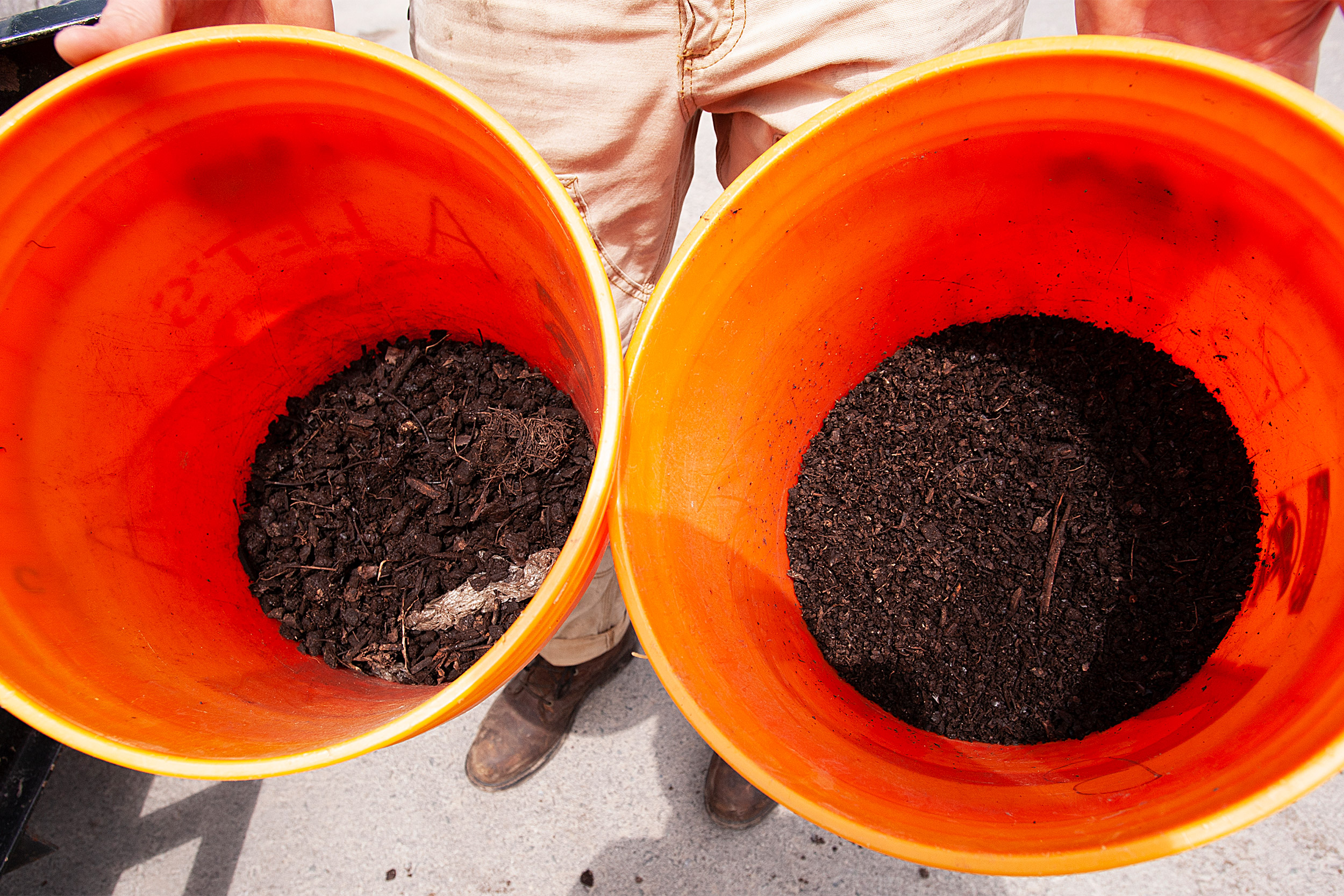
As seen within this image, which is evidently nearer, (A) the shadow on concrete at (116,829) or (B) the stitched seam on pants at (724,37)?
(B) the stitched seam on pants at (724,37)

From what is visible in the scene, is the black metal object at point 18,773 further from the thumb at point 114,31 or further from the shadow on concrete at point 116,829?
the thumb at point 114,31

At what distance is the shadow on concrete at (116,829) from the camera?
1245mm

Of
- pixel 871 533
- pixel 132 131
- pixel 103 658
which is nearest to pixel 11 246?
pixel 132 131

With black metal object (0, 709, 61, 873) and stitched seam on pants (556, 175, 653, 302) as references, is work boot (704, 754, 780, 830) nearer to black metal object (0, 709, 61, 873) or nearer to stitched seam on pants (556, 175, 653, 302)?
stitched seam on pants (556, 175, 653, 302)

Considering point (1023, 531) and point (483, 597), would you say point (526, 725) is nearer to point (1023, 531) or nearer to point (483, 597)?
point (483, 597)

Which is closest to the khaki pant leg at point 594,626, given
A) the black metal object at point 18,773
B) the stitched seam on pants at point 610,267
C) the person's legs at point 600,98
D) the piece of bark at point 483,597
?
the person's legs at point 600,98

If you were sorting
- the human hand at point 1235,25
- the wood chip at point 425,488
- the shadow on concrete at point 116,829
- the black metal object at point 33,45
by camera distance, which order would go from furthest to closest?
1. the shadow on concrete at point 116,829
2. the wood chip at point 425,488
3. the black metal object at point 33,45
4. the human hand at point 1235,25

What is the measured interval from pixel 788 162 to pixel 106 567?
888mm

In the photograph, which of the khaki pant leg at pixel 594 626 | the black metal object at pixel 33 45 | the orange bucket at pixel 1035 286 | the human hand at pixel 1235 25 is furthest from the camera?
the khaki pant leg at pixel 594 626

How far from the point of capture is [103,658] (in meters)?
0.75

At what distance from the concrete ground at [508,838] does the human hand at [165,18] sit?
0.85m

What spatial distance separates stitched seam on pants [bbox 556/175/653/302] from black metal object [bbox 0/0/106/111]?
1.93 feet

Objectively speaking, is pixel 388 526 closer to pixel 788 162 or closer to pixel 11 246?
pixel 11 246

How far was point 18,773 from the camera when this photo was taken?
1.03m
